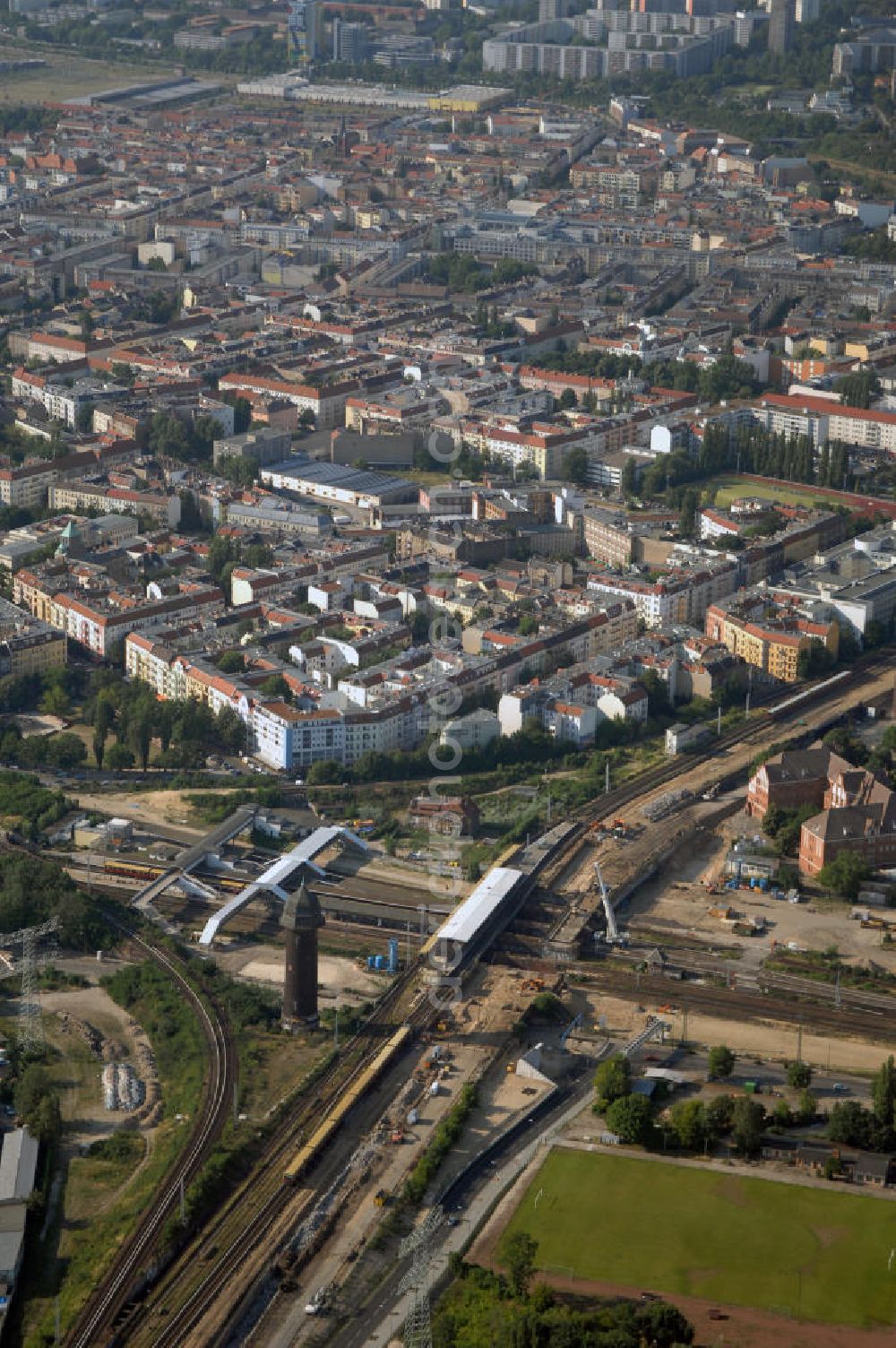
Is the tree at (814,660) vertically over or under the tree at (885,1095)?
under

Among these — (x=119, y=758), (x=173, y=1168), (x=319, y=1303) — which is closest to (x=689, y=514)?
(x=119, y=758)

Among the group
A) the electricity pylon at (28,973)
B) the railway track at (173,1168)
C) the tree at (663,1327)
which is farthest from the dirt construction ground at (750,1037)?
the electricity pylon at (28,973)

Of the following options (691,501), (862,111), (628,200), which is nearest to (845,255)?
(628,200)

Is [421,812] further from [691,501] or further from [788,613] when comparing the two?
[691,501]

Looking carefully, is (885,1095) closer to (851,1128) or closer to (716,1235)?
(851,1128)

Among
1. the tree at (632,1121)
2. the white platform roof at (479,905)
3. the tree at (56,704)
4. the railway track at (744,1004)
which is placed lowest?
the tree at (56,704)

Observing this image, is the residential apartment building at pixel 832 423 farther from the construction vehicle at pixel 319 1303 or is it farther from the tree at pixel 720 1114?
the construction vehicle at pixel 319 1303
